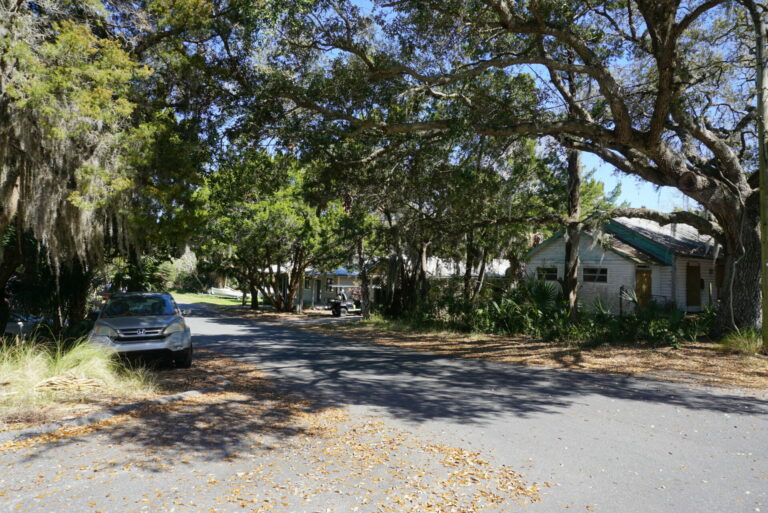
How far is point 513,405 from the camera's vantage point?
7898mm

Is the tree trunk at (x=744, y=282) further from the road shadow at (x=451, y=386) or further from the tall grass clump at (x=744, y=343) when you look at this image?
the road shadow at (x=451, y=386)

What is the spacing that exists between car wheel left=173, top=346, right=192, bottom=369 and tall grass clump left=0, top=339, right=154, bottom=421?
124 cm

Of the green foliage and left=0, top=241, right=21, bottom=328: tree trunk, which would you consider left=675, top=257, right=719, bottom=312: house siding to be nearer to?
the green foliage

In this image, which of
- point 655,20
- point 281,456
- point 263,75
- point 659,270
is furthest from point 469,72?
point 659,270

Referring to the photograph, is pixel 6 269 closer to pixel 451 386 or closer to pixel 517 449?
pixel 451 386

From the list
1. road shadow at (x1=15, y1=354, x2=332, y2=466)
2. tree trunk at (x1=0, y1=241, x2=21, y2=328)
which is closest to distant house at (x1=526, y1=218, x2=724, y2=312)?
road shadow at (x1=15, y1=354, x2=332, y2=466)

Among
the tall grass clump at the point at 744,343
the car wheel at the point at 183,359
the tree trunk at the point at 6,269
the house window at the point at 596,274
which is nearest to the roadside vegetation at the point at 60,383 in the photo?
the car wheel at the point at 183,359

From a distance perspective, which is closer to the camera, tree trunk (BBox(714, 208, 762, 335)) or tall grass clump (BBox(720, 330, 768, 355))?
tall grass clump (BBox(720, 330, 768, 355))

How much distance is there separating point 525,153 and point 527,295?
4974mm

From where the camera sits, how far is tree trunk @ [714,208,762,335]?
Result: 13.3 m

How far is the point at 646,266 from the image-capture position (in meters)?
22.4

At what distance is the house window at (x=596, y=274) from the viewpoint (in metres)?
23.3

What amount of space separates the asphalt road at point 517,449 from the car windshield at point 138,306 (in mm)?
2894

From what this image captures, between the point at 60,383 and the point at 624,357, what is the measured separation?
1176 cm
